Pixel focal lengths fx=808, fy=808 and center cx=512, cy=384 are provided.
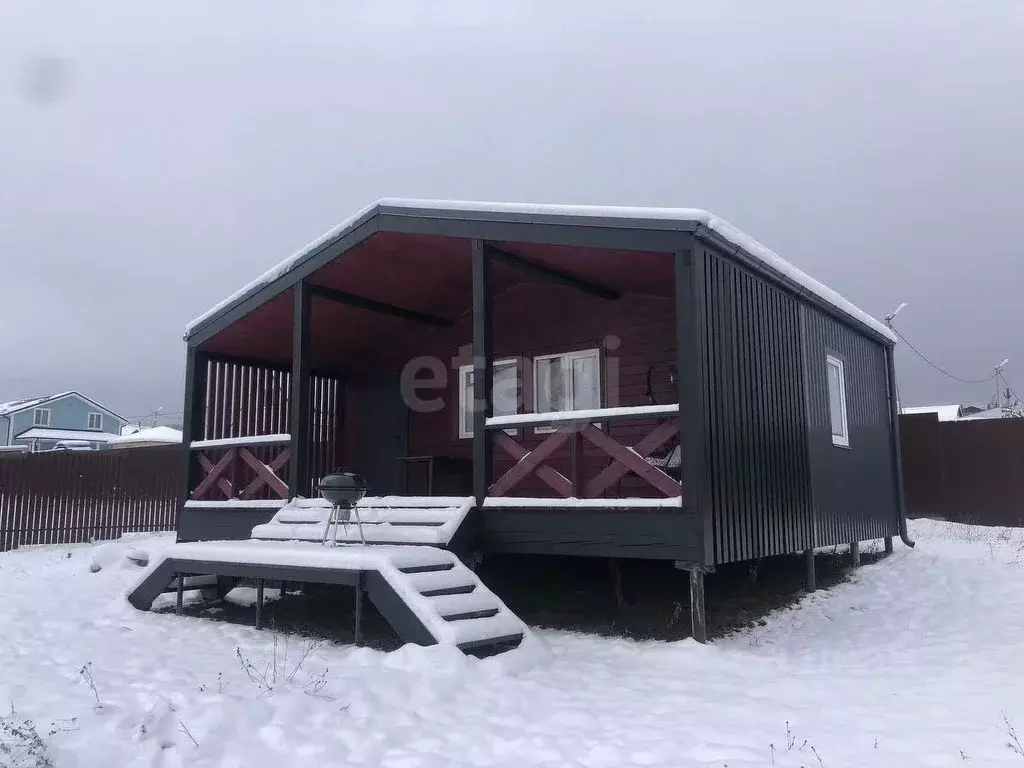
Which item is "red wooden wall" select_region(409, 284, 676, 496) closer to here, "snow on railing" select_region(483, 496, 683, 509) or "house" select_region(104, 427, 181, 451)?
"snow on railing" select_region(483, 496, 683, 509)

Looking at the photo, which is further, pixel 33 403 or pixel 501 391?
pixel 33 403

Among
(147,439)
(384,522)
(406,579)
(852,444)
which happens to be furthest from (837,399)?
(147,439)

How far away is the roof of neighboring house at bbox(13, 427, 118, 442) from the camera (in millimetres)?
35062

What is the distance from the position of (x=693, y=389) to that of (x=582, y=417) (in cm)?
104

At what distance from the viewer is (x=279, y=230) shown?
33250 millimetres

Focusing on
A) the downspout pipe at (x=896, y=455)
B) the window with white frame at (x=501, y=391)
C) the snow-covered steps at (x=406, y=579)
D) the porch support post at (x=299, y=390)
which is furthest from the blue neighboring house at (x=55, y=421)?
the downspout pipe at (x=896, y=455)

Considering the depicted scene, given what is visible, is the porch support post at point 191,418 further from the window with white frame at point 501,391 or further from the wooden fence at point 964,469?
the wooden fence at point 964,469

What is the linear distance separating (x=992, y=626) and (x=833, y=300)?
4.03 m


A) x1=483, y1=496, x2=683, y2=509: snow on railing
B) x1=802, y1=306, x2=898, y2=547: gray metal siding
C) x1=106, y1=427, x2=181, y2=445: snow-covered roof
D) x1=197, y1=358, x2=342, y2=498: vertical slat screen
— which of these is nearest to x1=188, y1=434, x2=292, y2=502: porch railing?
x1=197, y1=358, x2=342, y2=498: vertical slat screen

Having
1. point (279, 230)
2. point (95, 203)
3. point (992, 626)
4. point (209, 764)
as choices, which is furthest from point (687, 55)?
point (209, 764)

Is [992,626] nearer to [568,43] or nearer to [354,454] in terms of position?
[354,454]

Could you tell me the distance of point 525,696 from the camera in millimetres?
4707

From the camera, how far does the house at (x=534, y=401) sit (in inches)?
251

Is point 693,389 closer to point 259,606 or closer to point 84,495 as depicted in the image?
point 259,606
